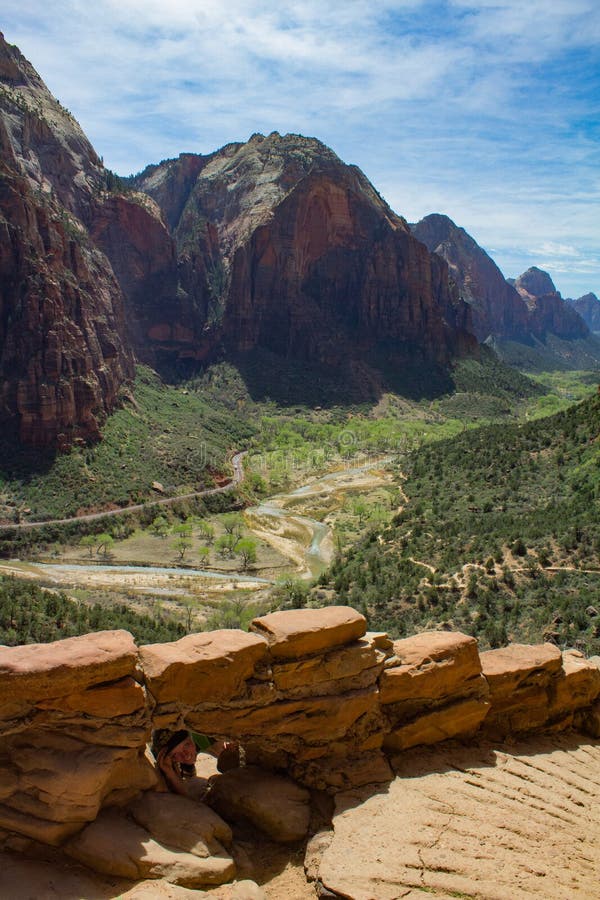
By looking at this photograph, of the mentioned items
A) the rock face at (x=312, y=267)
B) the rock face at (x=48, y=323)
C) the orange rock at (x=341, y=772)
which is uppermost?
the rock face at (x=312, y=267)

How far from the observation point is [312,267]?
177 metres

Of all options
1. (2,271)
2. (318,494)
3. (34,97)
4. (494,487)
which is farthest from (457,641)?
(34,97)

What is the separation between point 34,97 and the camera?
12550 cm

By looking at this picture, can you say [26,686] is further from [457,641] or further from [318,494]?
[318,494]

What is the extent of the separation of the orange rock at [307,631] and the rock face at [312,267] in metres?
153

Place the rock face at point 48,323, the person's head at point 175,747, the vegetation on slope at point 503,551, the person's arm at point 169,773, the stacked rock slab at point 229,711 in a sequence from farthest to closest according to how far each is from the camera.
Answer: the rock face at point 48,323 < the vegetation on slope at point 503,551 < the person's head at point 175,747 < the person's arm at point 169,773 < the stacked rock slab at point 229,711

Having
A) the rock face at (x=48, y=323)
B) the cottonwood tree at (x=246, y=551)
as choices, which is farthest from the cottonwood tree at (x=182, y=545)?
the rock face at (x=48, y=323)

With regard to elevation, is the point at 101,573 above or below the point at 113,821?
below

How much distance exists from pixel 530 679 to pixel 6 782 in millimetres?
11632

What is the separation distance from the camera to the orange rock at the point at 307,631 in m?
13.9

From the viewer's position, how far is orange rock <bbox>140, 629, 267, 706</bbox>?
41.9ft

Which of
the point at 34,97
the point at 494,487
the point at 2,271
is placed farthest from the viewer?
the point at 34,97

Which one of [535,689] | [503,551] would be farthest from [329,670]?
[503,551]

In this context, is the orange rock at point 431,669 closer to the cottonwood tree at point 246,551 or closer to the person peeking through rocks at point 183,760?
the person peeking through rocks at point 183,760
